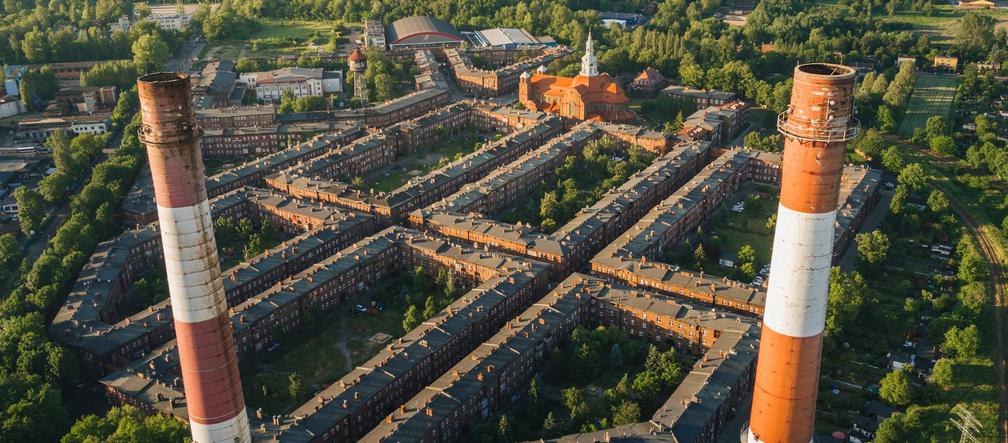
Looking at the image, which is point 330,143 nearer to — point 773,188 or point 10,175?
point 10,175

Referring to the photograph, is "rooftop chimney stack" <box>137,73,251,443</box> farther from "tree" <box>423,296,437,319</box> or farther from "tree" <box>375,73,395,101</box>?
"tree" <box>375,73,395,101</box>

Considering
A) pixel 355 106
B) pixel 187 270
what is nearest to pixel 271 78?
pixel 355 106

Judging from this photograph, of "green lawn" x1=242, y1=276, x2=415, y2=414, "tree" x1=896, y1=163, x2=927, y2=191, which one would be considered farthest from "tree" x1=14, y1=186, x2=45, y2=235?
"tree" x1=896, y1=163, x2=927, y2=191

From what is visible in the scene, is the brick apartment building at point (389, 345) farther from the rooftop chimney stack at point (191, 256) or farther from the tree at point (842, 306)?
the tree at point (842, 306)

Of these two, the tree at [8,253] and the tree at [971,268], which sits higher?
the tree at [8,253]

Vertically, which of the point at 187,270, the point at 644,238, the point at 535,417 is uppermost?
the point at 187,270

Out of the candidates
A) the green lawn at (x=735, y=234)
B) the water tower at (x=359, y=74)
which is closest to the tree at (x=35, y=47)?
the water tower at (x=359, y=74)
